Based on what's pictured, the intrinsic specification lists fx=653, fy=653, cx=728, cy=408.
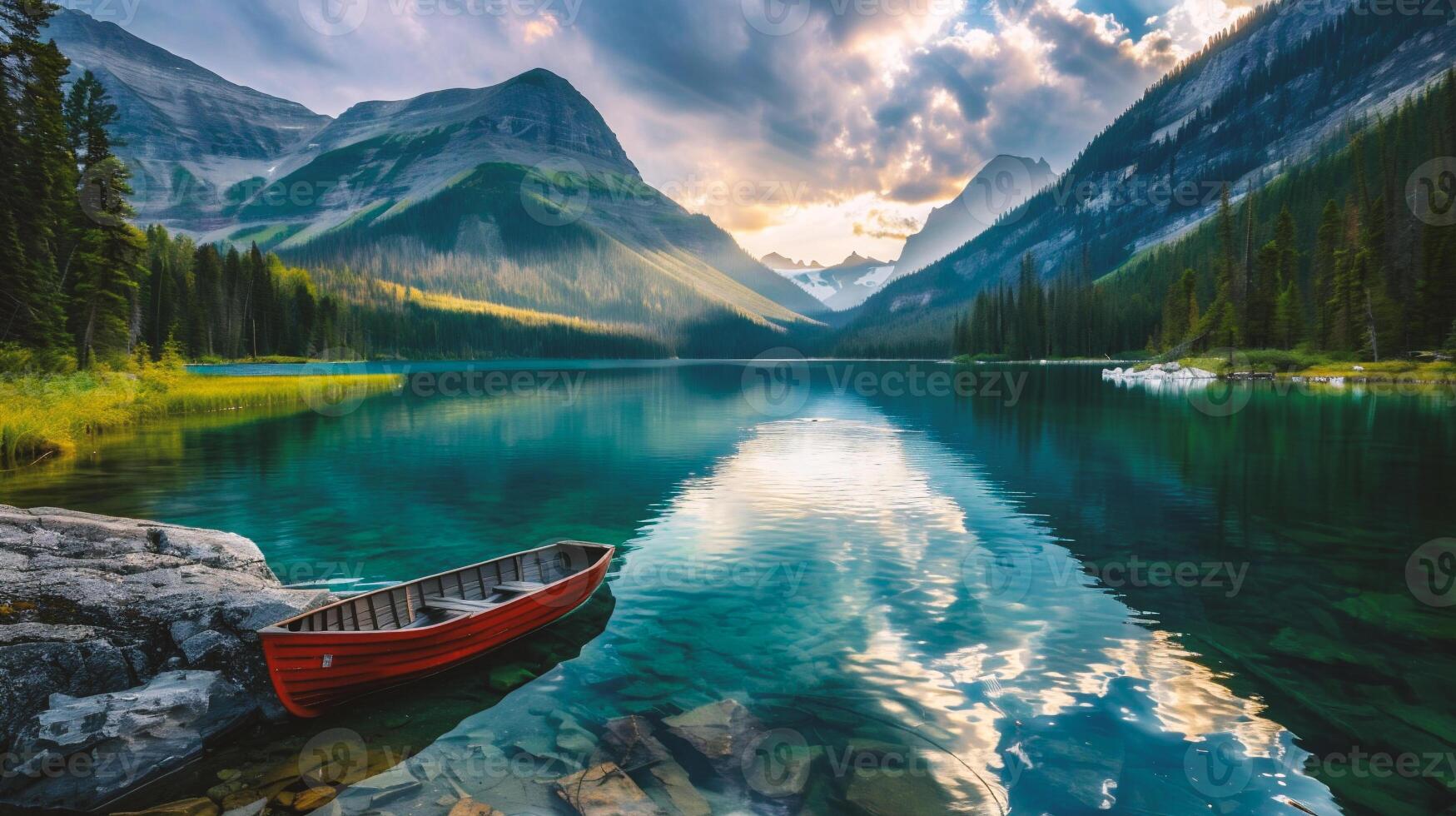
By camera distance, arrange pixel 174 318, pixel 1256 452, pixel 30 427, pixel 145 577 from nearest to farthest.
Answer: pixel 145 577
pixel 30 427
pixel 1256 452
pixel 174 318

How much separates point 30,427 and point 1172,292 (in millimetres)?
179545

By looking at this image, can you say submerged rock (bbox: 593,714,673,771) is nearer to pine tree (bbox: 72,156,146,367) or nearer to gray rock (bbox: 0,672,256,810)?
gray rock (bbox: 0,672,256,810)

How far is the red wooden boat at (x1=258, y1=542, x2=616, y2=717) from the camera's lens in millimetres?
10688

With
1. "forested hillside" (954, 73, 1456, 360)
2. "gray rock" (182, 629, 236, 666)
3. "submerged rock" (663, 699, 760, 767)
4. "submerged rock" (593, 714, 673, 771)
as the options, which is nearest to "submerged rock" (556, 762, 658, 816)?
"submerged rock" (593, 714, 673, 771)

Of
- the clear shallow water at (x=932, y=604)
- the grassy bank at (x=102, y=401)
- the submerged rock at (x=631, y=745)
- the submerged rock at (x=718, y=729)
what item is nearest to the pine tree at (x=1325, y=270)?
the clear shallow water at (x=932, y=604)

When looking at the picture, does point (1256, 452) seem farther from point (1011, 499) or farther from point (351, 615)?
point (351, 615)

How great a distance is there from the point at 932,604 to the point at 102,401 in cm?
6000

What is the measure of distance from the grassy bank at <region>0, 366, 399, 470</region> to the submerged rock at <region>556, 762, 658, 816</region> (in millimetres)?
42189

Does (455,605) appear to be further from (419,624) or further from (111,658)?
(111,658)

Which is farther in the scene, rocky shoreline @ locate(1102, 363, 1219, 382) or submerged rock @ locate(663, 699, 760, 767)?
rocky shoreline @ locate(1102, 363, 1219, 382)

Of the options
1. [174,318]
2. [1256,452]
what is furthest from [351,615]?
[174,318]

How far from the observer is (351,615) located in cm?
1252

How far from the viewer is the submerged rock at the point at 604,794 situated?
902 cm

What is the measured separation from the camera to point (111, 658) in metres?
10.4
